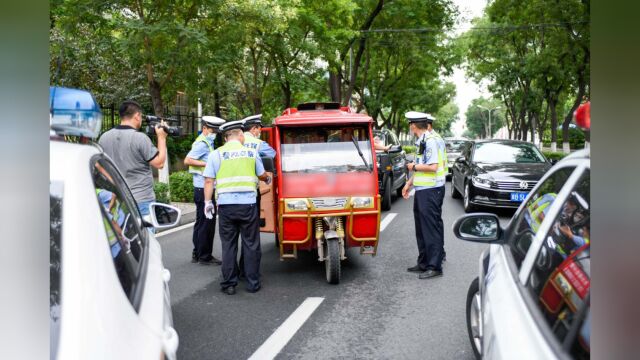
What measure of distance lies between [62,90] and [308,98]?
31.1m

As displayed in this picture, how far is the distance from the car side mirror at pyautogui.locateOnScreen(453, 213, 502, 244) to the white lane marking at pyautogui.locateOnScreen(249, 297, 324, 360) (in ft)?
6.09

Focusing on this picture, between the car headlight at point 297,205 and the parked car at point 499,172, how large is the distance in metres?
5.93

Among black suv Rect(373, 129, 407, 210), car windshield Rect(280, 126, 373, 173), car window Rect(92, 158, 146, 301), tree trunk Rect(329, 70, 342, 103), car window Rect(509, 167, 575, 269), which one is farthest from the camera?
tree trunk Rect(329, 70, 342, 103)

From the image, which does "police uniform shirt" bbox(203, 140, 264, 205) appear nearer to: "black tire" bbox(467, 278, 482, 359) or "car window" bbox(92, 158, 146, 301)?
"black tire" bbox(467, 278, 482, 359)

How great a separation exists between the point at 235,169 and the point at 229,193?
26cm

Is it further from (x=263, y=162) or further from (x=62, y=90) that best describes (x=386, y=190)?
(x=62, y=90)

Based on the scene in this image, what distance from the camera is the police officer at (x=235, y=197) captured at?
588 cm

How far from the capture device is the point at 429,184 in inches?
261

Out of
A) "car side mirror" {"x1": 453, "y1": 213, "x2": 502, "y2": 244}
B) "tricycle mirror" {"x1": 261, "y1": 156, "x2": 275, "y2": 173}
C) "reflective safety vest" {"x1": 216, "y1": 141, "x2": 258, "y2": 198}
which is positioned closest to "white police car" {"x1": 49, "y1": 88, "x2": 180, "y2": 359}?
"car side mirror" {"x1": 453, "y1": 213, "x2": 502, "y2": 244}

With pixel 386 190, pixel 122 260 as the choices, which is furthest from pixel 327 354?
pixel 386 190

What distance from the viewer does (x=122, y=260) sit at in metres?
2.06

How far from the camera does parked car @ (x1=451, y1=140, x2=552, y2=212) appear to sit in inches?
433

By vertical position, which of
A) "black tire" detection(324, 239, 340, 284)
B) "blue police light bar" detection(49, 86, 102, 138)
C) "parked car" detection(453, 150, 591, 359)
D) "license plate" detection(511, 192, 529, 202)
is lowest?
"black tire" detection(324, 239, 340, 284)
